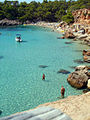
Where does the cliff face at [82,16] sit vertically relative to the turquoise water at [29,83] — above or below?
above

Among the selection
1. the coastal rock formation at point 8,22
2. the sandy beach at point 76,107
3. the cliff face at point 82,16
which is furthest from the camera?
the coastal rock formation at point 8,22

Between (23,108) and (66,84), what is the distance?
6277 millimetres

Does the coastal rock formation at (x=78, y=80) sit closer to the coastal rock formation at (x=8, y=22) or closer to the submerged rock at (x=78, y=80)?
the submerged rock at (x=78, y=80)

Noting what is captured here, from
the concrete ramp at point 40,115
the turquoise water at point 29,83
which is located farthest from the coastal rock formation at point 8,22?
the concrete ramp at point 40,115

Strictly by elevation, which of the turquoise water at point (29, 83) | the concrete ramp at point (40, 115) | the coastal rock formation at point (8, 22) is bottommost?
the turquoise water at point (29, 83)

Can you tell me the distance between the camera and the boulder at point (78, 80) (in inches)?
645

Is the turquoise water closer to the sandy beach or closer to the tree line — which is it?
the sandy beach

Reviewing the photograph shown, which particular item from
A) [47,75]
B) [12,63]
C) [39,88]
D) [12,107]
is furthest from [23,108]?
[12,63]

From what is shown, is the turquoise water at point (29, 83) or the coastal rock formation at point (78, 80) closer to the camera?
the turquoise water at point (29, 83)

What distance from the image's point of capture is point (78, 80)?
16.6 m

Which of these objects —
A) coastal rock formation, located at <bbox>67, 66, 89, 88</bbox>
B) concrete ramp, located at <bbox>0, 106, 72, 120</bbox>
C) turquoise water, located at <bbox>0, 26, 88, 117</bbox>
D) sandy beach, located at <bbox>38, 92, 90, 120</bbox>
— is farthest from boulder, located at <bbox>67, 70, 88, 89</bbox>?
concrete ramp, located at <bbox>0, 106, 72, 120</bbox>

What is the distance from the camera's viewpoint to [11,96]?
14812mm

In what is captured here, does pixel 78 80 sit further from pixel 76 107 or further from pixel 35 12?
pixel 35 12

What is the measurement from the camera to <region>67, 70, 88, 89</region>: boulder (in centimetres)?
1638
